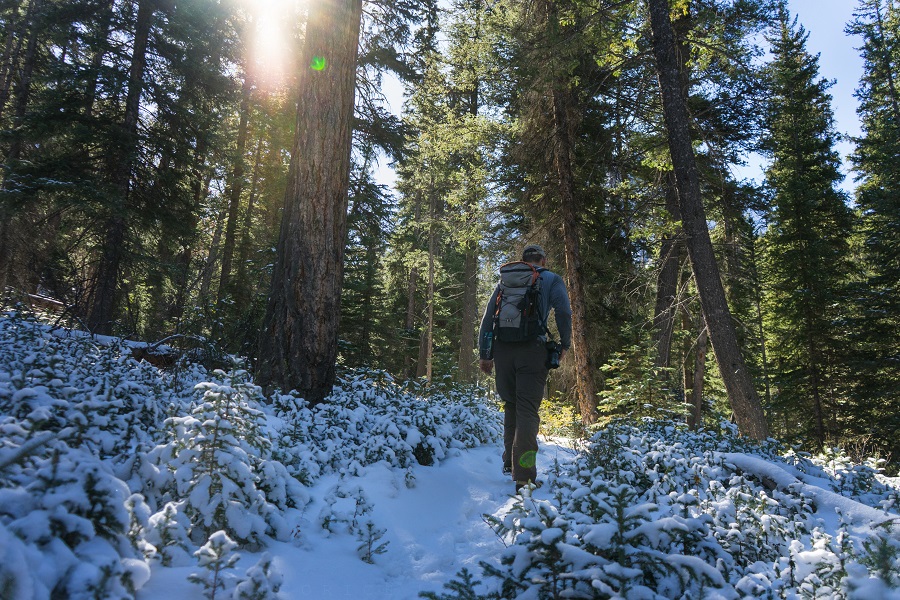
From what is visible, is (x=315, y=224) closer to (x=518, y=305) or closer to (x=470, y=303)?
(x=518, y=305)

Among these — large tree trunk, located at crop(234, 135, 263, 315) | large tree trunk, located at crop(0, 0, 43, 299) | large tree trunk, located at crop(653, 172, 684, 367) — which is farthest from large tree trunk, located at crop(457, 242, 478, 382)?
large tree trunk, located at crop(0, 0, 43, 299)

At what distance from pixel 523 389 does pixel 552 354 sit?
0.46 m

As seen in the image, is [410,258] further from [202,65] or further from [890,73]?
[890,73]

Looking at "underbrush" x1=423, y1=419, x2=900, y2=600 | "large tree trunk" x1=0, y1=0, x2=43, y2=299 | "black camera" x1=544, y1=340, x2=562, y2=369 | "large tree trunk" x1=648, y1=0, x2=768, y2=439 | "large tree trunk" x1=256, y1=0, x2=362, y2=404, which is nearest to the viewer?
"underbrush" x1=423, y1=419, x2=900, y2=600

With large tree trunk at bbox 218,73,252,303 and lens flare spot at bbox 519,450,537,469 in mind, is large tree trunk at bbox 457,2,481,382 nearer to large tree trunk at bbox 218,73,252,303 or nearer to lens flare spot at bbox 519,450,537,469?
large tree trunk at bbox 218,73,252,303

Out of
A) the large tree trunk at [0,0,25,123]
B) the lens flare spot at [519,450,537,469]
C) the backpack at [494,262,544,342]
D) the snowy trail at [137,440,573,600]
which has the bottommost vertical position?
the snowy trail at [137,440,573,600]

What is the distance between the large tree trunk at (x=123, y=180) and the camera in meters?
12.0

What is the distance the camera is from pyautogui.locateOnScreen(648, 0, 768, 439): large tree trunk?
7.51 meters

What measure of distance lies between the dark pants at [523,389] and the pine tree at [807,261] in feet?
48.6

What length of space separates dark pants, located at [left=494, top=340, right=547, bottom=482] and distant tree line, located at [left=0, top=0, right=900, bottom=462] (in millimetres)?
2674

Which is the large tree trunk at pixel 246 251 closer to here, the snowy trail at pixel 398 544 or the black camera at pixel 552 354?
the snowy trail at pixel 398 544

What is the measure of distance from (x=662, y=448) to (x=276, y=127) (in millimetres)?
14446

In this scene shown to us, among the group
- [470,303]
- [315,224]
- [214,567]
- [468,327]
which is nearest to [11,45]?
[470,303]

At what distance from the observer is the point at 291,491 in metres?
3.46
